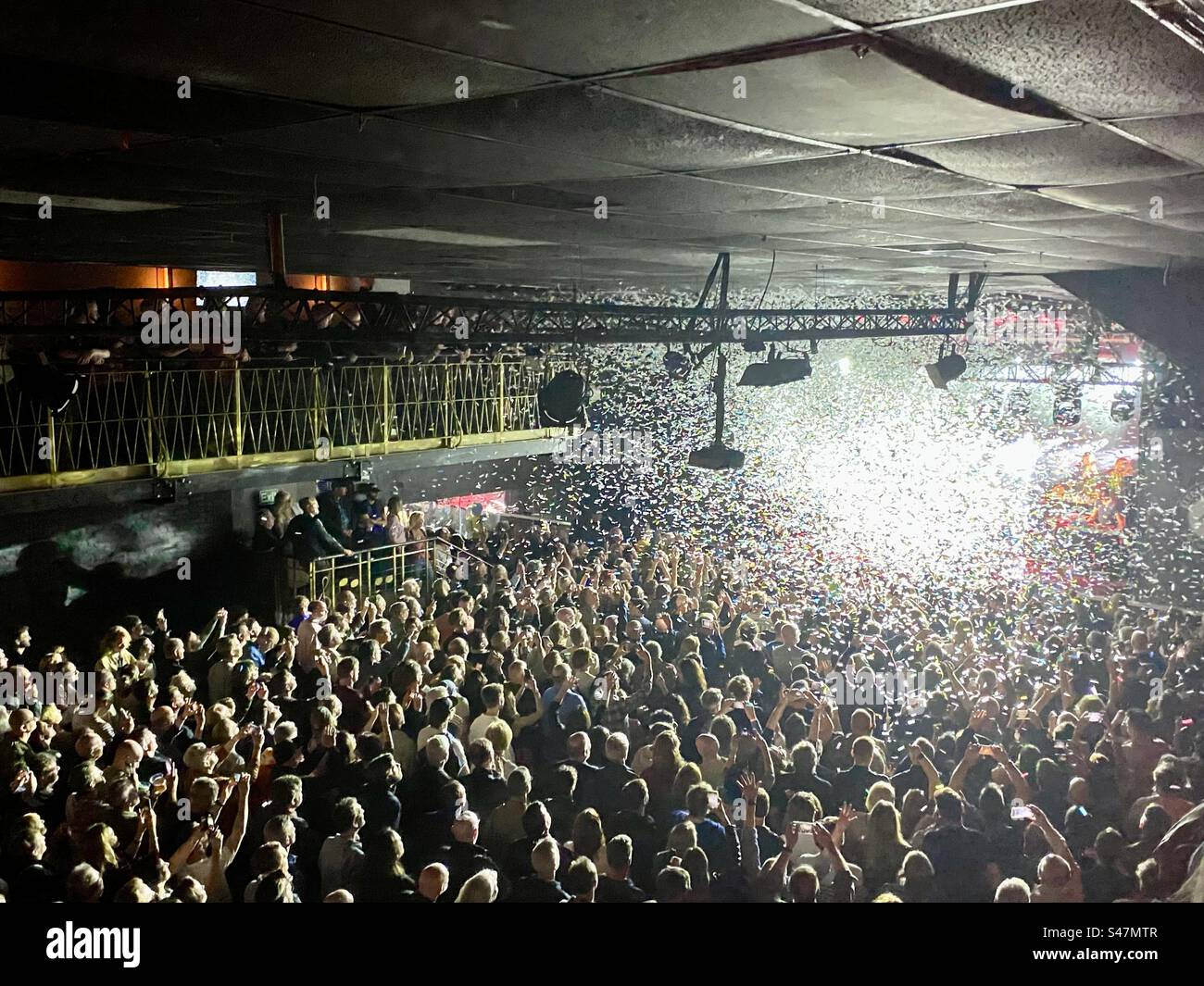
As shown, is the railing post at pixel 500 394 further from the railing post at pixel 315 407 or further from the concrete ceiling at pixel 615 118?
the concrete ceiling at pixel 615 118

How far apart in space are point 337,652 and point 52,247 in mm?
3904

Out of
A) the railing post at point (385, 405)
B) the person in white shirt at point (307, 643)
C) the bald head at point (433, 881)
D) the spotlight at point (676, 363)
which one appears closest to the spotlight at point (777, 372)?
the spotlight at point (676, 363)

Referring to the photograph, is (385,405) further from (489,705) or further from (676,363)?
(489,705)

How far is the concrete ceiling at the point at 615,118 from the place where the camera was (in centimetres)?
185

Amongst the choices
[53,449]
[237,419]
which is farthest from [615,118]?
[237,419]

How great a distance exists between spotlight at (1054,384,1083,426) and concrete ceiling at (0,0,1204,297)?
18338 millimetres

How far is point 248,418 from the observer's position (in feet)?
33.8

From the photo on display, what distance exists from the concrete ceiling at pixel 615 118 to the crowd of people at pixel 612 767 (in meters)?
2.31

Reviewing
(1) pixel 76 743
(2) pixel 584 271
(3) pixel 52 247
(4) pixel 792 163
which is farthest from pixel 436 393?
(4) pixel 792 163

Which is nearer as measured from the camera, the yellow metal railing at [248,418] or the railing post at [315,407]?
the yellow metal railing at [248,418]

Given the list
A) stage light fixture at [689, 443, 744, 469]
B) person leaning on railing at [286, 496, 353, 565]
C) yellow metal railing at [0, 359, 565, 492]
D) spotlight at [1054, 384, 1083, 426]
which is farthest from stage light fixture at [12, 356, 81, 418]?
spotlight at [1054, 384, 1083, 426]

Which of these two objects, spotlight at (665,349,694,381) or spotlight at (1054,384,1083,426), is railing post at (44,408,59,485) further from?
spotlight at (1054,384,1083,426)

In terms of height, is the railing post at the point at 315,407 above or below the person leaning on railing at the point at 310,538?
above
